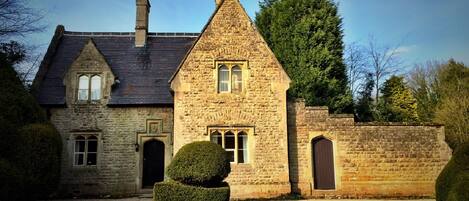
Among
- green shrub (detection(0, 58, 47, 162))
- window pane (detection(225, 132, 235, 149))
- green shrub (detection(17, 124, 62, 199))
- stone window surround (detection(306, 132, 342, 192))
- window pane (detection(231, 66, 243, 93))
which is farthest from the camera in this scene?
window pane (detection(231, 66, 243, 93))

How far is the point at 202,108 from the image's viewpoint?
16484 mm

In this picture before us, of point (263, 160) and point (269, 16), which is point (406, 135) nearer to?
point (263, 160)

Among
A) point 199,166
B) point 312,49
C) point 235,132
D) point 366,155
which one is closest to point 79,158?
point 235,132

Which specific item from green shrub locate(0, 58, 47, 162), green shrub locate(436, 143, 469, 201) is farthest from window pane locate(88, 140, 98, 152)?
green shrub locate(436, 143, 469, 201)

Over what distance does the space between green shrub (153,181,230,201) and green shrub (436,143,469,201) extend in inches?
231

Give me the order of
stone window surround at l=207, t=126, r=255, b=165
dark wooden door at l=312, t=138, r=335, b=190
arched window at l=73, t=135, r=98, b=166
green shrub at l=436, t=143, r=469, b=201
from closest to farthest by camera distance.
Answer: green shrub at l=436, t=143, r=469, b=201
stone window surround at l=207, t=126, r=255, b=165
dark wooden door at l=312, t=138, r=335, b=190
arched window at l=73, t=135, r=98, b=166

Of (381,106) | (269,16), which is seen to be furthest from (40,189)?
(381,106)

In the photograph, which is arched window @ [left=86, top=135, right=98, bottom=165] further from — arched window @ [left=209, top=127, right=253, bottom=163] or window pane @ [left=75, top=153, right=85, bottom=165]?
arched window @ [left=209, top=127, right=253, bottom=163]

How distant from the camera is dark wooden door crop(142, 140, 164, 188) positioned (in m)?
18.7

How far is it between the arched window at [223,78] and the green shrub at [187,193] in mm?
6427

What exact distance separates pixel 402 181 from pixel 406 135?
6.57 ft

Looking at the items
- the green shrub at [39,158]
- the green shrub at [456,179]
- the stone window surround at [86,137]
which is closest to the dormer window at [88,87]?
the stone window surround at [86,137]

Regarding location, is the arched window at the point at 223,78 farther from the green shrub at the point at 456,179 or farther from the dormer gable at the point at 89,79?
the green shrub at the point at 456,179

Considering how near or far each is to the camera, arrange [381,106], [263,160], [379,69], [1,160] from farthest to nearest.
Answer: [379,69] → [381,106] → [263,160] → [1,160]
